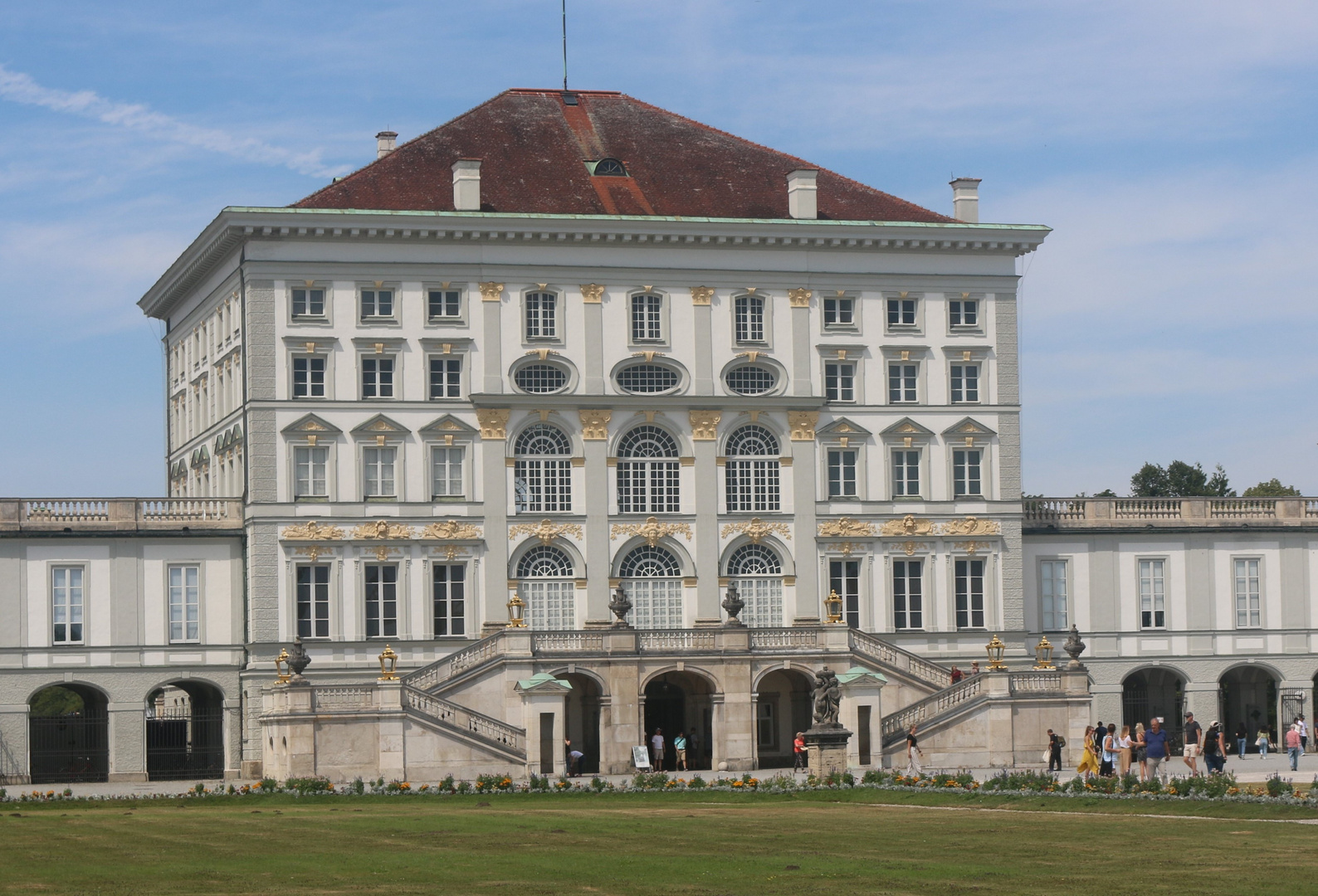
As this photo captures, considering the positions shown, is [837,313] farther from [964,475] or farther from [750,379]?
[964,475]

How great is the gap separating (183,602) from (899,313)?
24993 millimetres

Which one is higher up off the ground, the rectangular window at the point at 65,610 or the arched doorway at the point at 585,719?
the rectangular window at the point at 65,610

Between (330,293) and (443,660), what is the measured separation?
1274 cm

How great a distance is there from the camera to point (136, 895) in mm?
29766

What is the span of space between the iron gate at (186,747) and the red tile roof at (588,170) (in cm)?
1730

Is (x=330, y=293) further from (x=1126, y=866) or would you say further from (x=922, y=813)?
(x=1126, y=866)

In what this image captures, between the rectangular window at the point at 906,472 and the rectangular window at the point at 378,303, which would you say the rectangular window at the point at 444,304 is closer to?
the rectangular window at the point at 378,303

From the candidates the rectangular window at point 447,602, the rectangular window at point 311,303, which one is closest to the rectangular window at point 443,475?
the rectangular window at point 447,602

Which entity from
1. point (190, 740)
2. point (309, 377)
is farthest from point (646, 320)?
point (190, 740)

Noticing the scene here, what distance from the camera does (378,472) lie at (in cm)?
7319

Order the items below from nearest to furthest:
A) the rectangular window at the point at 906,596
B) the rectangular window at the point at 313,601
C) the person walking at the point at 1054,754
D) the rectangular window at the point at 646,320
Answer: the person walking at the point at 1054,754 → the rectangular window at the point at 313,601 → the rectangular window at the point at 646,320 → the rectangular window at the point at 906,596

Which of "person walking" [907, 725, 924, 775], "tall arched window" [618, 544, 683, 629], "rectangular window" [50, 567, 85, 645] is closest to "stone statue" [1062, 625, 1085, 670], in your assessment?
"person walking" [907, 725, 924, 775]

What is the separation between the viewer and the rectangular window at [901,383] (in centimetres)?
7750

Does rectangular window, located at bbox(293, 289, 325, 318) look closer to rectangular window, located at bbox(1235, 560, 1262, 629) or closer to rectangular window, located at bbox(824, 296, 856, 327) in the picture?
rectangular window, located at bbox(824, 296, 856, 327)
